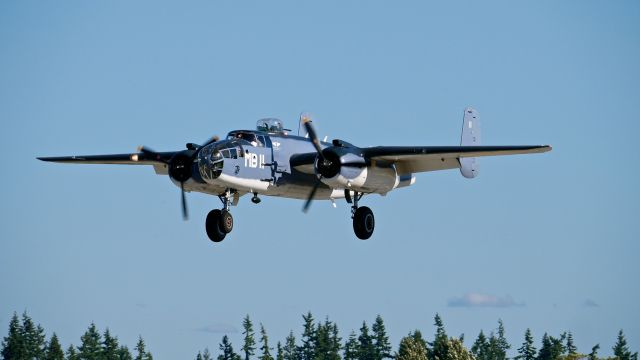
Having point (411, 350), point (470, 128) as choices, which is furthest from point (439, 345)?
point (470, 128)

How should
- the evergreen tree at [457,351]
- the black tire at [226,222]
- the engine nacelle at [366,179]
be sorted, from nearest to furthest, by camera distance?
1. the engine nacelle at [366,179]
2. the black tire at [226,222]
3. the evergreen tree at [457,351]

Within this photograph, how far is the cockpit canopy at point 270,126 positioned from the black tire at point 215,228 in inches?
132

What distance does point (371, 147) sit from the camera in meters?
45.0

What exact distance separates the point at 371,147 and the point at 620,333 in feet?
222

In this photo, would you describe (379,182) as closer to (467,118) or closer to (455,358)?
(467,118)

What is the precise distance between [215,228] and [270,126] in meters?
4.14

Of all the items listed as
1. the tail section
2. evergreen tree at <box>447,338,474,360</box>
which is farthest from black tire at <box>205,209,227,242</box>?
evergreen tree at <box>447,338,474,360</box>

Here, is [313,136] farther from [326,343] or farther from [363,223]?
→ [326,343]

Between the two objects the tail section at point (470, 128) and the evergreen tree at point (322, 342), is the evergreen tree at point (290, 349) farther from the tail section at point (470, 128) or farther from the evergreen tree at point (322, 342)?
the tail section at point (470, 128)

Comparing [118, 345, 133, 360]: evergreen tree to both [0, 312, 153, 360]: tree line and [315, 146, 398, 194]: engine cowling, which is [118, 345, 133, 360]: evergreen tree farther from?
[315, 146, 398, 194]: engine cowling

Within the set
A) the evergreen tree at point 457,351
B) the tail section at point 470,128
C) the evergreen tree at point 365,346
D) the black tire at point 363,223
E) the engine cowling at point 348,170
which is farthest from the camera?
the evergreen tree at point 365,346

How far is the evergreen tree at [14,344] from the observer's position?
106m

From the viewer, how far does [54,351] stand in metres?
106

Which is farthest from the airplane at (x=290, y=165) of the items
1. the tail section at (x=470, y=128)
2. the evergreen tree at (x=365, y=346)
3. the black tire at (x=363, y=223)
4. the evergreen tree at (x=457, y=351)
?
the evergreen tree at (x=365, y=346)
